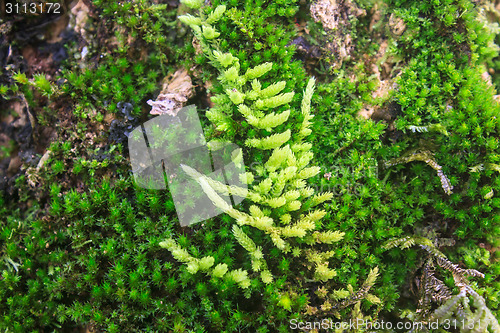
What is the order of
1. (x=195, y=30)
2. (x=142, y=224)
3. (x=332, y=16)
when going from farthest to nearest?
(x=332, y=16)
(x=195, y=30)
(x=142, y=224)

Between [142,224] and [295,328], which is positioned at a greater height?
[142,224]

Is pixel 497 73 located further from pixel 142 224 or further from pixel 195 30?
pixel 142 224

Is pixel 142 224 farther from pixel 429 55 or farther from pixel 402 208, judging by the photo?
pixel 429 55

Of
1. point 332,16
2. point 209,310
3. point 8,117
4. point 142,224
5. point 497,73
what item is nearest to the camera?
point 209,310

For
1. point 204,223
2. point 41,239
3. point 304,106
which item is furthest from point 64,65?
point 304,106

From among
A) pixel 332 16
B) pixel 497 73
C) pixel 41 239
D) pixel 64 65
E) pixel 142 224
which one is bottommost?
pixel 41 239

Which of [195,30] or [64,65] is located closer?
[195,30]

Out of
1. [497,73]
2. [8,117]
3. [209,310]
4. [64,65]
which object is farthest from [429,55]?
[8,117]
